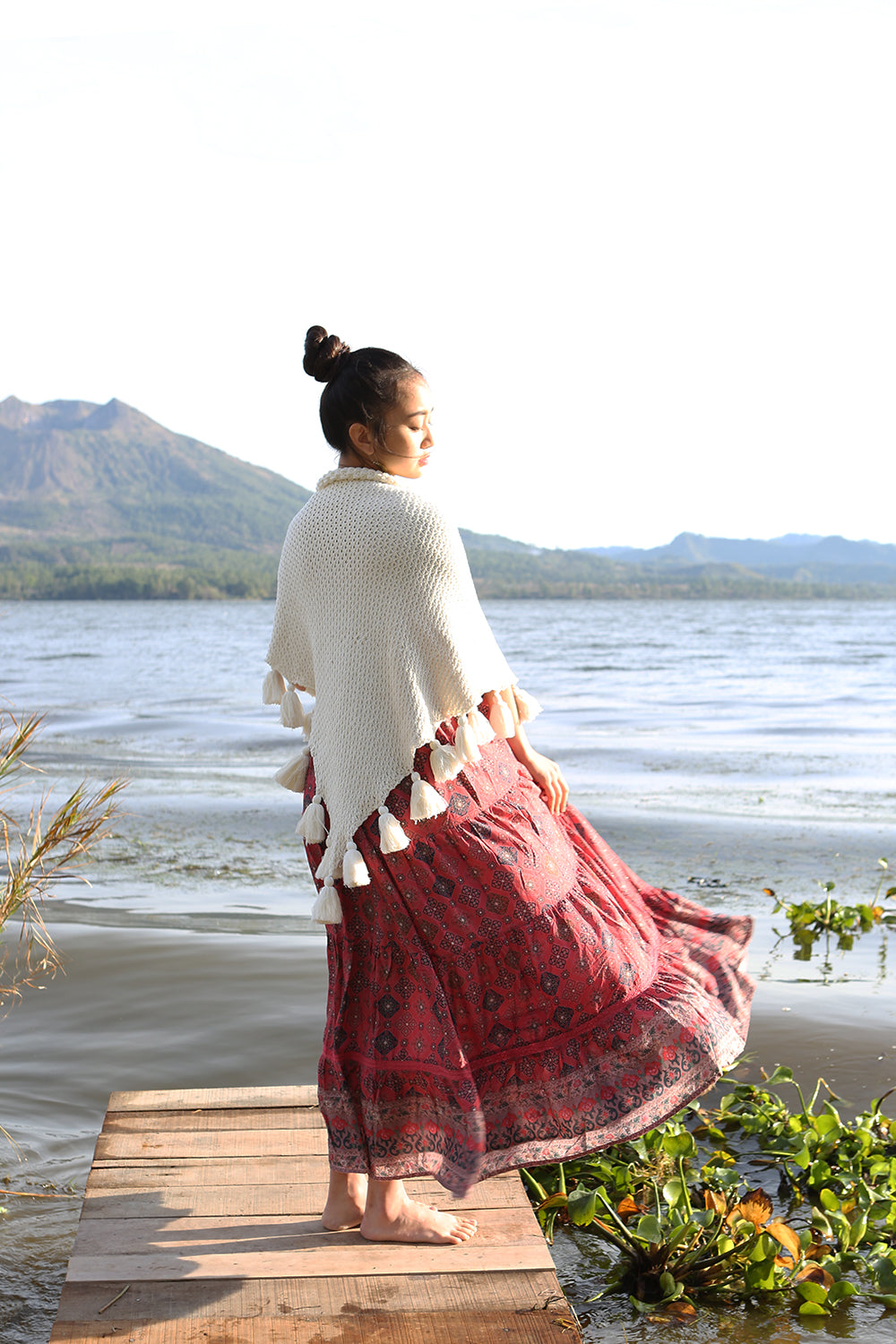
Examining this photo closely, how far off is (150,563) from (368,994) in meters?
122

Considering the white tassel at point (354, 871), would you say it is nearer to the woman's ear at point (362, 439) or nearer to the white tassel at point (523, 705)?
the white tassel at point (523, 705)

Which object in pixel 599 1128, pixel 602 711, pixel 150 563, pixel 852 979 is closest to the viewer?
pixel 599 1128

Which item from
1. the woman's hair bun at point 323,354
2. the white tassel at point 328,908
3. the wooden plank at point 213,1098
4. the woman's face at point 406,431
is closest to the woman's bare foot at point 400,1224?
the white tassel at point 328,908

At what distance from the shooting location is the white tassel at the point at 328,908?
Answer: 8.25ft

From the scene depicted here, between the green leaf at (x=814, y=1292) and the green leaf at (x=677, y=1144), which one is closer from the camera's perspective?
the green leaf at (x=814, y=1292)

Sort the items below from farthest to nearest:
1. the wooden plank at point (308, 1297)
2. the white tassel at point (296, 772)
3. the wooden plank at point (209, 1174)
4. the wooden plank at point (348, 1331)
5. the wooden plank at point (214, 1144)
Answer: the wooden plank at point (214, 1144) < the wooden plank at point (209, 1174) < the white tassel at point (296, 772) < the wooden plank at point (308, 1297) < the wooden plank at point (348, 1331)

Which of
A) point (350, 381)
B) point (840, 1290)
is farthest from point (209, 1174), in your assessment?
point (350, 381)

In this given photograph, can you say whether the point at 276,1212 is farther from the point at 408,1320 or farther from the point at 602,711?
the point at 602,711

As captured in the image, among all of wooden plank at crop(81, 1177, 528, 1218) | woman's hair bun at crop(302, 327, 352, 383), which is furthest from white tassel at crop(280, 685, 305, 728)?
wooden plank at crop(81, 1177, 528, 1218)

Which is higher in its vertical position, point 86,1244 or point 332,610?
point 332,610

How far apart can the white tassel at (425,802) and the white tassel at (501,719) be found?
0.23 metres

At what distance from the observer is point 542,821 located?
2.65 m

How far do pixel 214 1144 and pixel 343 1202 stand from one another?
2.06 ft

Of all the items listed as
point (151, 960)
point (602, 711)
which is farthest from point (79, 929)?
point (602, 711)
